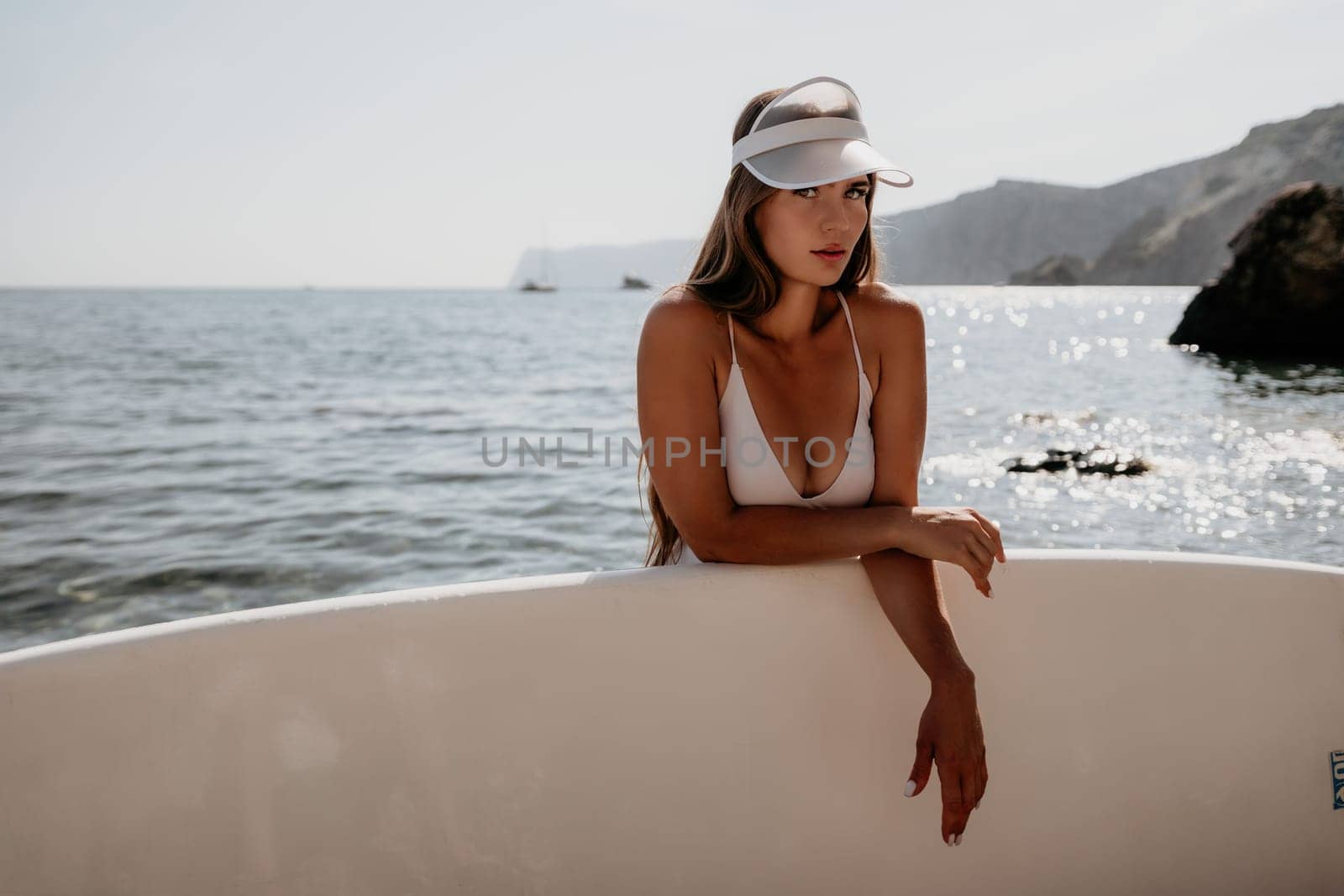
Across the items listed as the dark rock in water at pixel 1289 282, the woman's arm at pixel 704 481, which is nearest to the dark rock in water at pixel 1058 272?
the dark rock in water at pixel 1289 282

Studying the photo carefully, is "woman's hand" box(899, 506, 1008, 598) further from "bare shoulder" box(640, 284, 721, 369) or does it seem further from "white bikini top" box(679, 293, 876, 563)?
"bare shoulder" box(640, 284, 721, 369)

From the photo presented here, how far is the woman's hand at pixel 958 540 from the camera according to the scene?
1.54 metres

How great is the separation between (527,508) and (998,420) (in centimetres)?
698

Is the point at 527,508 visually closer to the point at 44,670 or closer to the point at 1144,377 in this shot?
the point at 44,670

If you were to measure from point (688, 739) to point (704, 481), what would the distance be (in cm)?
42

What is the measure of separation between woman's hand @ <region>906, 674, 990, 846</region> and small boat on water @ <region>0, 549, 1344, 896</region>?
6.6 inches

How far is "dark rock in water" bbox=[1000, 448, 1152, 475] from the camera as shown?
26.5 ft

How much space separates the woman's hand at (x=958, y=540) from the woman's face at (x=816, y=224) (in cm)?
50

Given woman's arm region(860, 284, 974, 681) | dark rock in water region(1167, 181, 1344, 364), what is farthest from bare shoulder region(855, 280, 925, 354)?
dark rock in water region(1167, 181, 1344, 364)

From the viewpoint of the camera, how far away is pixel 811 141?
172 cm

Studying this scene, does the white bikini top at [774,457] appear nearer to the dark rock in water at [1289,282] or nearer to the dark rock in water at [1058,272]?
the dark rock in water at [1289,282]

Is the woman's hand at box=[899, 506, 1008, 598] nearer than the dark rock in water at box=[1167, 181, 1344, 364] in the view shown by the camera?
Yes

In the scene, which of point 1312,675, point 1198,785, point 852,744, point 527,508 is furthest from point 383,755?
point 527,508

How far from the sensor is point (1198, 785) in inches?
66.3
